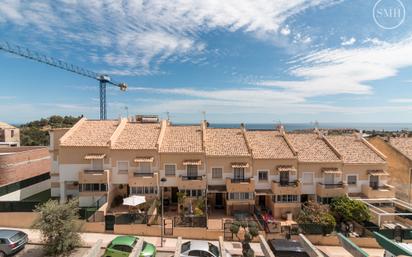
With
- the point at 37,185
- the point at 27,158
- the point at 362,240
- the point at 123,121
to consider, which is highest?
the point at 123,121

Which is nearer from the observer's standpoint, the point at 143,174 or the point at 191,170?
the point at 143,174

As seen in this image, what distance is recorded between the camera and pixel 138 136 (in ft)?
130

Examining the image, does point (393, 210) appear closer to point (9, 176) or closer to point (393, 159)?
point (393, 159)

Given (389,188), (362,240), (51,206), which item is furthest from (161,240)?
(389,188)

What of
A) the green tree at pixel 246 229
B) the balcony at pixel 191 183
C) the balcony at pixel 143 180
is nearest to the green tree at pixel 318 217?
the green tree at pixel 246 229

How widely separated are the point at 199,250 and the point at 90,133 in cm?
2584

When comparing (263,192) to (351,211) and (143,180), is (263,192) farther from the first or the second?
(143,180)

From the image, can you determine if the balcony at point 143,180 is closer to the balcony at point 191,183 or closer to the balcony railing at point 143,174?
the balcony railing at point 143,174

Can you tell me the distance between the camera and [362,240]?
28.6 m

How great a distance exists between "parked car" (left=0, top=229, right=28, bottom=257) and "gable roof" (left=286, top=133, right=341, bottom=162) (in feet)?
109

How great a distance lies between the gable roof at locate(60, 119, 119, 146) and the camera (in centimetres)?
3675

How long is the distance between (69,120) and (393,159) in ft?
472

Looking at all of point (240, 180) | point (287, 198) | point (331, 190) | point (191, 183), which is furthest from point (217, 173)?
point (331, 190)

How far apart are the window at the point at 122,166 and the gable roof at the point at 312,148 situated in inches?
953
